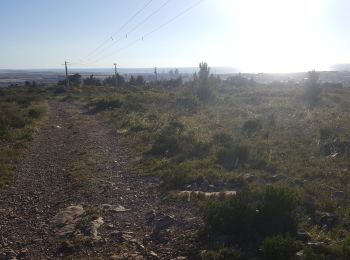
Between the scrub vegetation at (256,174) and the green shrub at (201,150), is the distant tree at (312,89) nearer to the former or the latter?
the scrub vegetation at (256,174)

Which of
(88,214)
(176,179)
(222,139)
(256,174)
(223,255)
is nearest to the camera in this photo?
(223,255)

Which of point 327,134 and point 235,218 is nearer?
point 235,218

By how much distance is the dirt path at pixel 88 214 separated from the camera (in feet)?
24.5

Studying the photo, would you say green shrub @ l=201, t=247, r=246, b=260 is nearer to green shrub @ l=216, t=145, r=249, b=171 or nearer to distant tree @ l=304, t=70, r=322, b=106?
green shrub @ l=216, t=145, r=249, b=171

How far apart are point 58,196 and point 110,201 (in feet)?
5.31

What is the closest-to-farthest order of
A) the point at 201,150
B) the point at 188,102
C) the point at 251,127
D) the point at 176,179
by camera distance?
the point at 176,179, the point at 201,150, the point at 251,127, the point at 188,102

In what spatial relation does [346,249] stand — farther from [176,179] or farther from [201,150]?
[201,150]

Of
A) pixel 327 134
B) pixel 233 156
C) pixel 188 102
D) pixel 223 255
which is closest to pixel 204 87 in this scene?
pixel 188 102

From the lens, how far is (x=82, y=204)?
10.1 m

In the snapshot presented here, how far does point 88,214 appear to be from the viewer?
925 cm

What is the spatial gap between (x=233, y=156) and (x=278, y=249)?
792 centimetres

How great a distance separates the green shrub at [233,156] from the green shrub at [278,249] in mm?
7005

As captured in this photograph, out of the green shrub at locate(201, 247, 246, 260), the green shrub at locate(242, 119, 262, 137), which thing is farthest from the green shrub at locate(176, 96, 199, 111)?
the green shrub at locate(201, 247, 246, 260)

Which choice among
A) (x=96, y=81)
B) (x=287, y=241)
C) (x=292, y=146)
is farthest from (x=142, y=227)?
(x=96, y=81)
